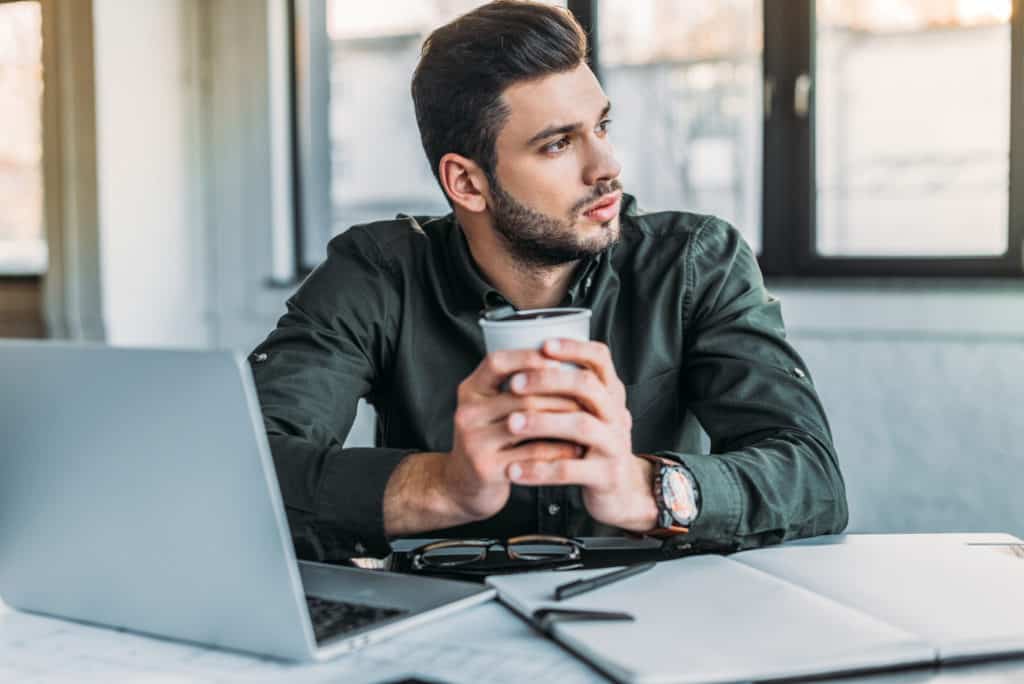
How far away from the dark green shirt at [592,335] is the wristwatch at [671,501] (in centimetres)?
22

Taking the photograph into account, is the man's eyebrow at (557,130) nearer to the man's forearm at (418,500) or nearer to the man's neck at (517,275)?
the man's neck at (517,275)

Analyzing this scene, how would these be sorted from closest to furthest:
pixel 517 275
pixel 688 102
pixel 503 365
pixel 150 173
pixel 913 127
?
pixel 503 365 → pixel 517 275 → pixel 913 127 → pixel 688 102 → pixel 150 173

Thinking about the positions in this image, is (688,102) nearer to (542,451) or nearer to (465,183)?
(465,183)

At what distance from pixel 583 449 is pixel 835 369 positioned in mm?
2150

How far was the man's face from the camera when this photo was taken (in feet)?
5.08

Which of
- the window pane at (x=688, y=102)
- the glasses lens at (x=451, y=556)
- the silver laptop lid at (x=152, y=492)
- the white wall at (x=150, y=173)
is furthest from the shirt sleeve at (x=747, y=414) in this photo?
the white wall at (x=150, y=173)

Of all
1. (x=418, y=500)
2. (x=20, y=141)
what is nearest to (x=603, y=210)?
(x=418, y=500)

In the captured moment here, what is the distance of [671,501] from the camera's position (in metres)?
1.15

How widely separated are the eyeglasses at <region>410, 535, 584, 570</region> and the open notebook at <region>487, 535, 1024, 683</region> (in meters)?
0.11

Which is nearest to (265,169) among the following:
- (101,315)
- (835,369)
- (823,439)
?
(101,315)

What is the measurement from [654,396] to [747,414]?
7.7 inches

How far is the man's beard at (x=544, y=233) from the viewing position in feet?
5.08

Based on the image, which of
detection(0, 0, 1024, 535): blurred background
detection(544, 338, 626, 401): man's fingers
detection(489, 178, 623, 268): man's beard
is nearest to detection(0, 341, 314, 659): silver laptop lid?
detection(544, 338, 626, 401): man's fingers

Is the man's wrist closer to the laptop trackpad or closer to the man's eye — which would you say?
the laptop trackpad
